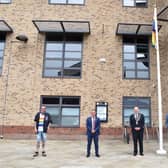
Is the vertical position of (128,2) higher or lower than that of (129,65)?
higher

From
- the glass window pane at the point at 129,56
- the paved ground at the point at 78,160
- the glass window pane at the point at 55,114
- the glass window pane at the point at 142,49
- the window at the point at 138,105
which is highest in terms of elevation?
the glass window pane at the point at 142,49

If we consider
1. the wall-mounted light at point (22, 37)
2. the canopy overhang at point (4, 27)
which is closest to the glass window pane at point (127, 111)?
the wall-mounted light at point (22, 37)

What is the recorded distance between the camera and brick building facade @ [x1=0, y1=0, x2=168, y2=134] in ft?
48.2

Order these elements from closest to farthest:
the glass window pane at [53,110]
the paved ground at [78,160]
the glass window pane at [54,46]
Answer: the paved ground at [78,160], the glass window pane at [53,110], the glass window pane at [54,46]

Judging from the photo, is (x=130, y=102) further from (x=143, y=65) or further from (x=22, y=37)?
(x=22, y=37)

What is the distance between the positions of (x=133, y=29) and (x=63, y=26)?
386cm

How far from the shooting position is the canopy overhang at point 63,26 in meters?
14.6

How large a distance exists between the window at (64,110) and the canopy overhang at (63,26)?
383 centimetres

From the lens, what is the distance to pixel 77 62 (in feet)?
50.9

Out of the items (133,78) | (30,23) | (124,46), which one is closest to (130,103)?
(133,78)

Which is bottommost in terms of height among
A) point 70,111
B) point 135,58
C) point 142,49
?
point 70,111

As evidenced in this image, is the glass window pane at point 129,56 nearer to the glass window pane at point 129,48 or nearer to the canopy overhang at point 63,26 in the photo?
the glass window pane at point 129,48

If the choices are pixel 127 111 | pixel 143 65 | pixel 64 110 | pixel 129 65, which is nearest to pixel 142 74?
pixel 143 65

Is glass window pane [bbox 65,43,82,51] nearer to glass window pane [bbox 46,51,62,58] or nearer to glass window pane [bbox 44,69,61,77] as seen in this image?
glass window pane [bbox 46,51,62,58]
